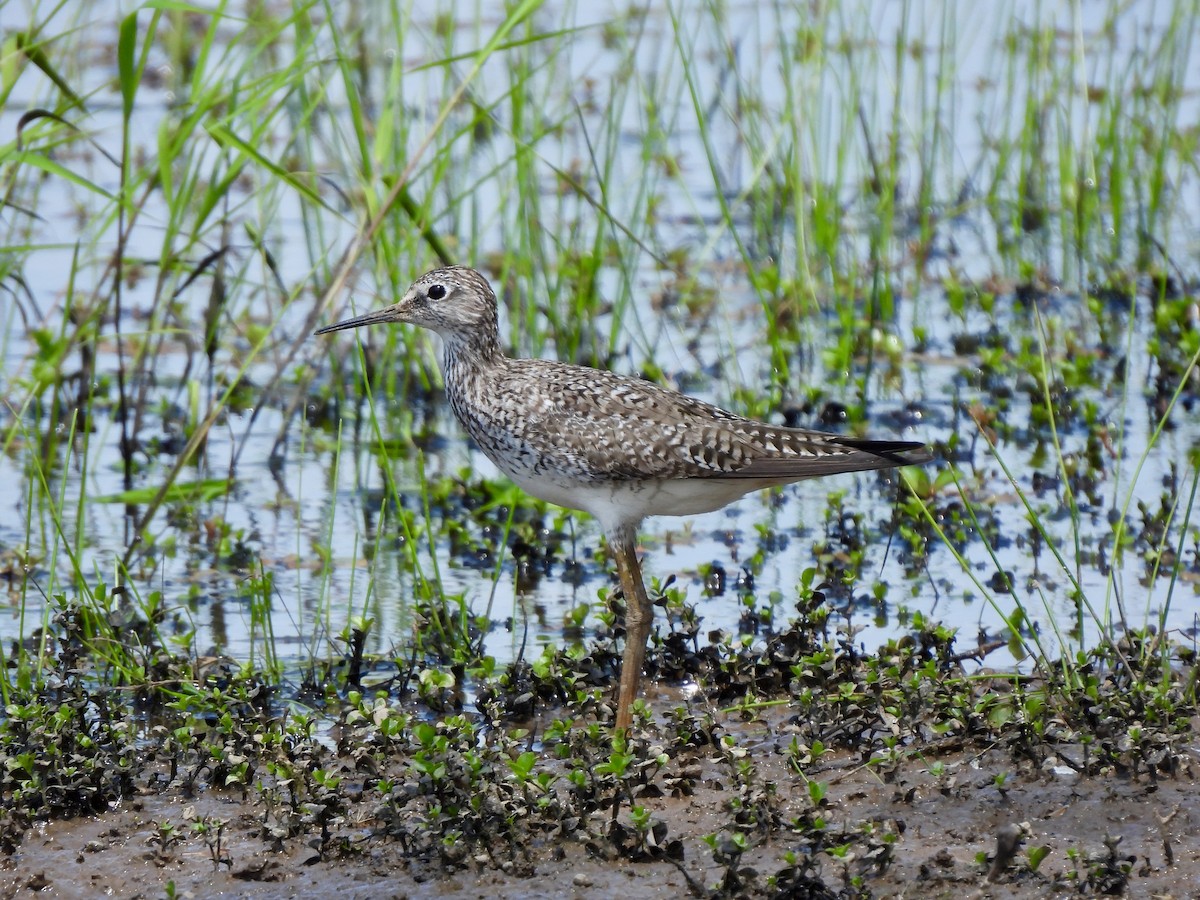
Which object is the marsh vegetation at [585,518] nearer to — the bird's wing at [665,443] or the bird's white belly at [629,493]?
the bird's white belly at [629,493]

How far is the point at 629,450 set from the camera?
5902 mm

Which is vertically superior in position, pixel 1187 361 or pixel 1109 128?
pixel 1109 128

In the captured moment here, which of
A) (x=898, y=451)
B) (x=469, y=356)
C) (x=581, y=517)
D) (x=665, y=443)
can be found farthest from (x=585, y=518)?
(x=898, y=451)

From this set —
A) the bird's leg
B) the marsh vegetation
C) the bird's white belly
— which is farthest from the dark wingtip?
the bird's leg

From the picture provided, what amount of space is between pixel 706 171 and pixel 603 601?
6285mm

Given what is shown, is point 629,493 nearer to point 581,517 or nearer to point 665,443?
point 665,443

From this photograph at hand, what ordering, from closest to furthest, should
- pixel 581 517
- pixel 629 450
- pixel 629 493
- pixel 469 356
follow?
pixel 629 450 < pixel 629 493 < pixel 469 356 < pixel 581 517

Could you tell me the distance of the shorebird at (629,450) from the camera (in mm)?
5918

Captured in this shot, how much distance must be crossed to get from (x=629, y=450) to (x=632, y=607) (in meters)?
0.56

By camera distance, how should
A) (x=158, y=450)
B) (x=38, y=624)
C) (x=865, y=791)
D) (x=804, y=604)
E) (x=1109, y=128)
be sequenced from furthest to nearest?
1. (x=1109, y=128)
2. (x=158, y=450)
3. (x=38, y=624)
4. (x=804, y=604)
5. (x=865, y=791)

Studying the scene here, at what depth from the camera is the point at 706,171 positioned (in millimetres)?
12164

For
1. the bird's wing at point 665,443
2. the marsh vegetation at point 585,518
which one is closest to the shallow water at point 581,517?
the marsh vegetation at point 585,518

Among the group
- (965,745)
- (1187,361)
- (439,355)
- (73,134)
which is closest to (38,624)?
(73,134)

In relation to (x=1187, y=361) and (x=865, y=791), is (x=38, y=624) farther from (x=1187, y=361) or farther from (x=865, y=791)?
(x=1187, y=361)
